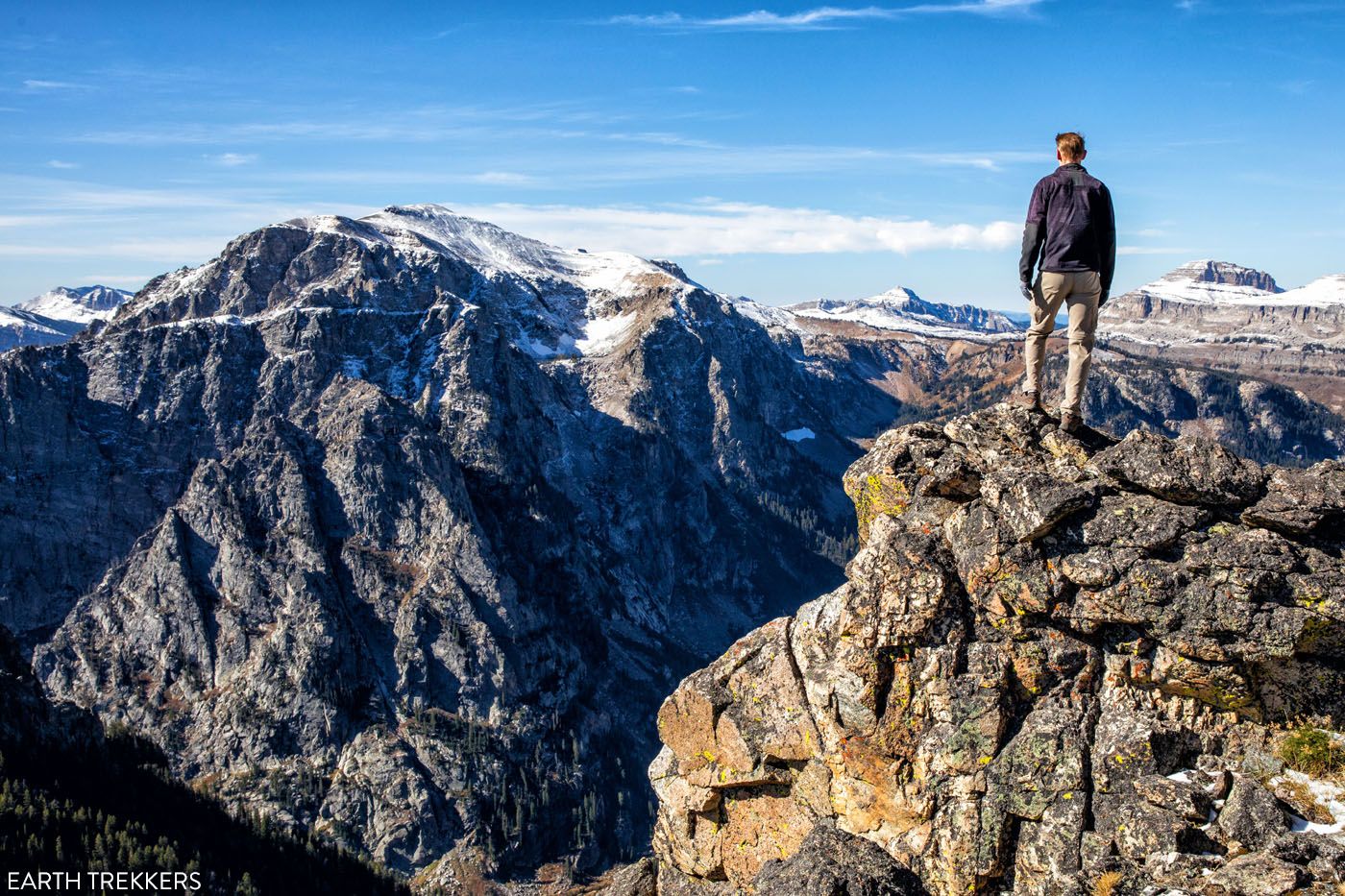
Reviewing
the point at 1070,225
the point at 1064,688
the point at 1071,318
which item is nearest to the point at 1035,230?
the point at 1070,225

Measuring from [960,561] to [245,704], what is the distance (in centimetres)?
18828

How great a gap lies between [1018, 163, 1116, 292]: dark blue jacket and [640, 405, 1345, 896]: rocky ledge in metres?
4.76

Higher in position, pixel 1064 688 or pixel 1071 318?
pixel 1071 318

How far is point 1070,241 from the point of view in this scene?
2312cm

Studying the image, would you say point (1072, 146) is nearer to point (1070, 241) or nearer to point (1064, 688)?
point (1070, 241)

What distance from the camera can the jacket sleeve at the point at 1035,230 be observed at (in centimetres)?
2345

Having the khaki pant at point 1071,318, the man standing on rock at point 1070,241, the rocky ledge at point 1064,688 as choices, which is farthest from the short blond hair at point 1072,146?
the rocky ledge at point 1064,688

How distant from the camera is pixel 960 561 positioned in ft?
76.1

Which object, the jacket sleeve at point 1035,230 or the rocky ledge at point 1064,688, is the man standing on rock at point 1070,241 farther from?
the rocky ledge at point 1064,688

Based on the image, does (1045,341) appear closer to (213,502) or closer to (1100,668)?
(1100,668)

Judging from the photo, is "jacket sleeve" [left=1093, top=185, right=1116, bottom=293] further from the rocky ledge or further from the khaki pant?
the rocky ledge

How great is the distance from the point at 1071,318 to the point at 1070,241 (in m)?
2.56

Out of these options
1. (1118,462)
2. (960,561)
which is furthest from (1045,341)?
(960,561)

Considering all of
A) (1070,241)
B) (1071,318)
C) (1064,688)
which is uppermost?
(1070,241)
